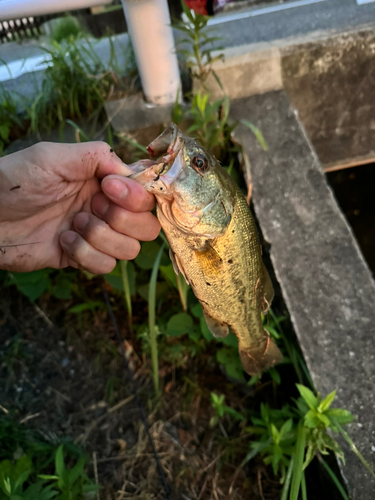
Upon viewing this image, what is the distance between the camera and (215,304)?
4.91 feet

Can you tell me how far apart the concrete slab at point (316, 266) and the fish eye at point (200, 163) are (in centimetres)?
108

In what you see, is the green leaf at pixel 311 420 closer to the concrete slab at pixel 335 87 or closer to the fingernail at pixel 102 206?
the fingernail at pixel 102 206

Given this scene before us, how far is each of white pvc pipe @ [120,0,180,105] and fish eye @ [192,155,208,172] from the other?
3.93 ft

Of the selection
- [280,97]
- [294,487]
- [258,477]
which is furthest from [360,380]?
[280,97]

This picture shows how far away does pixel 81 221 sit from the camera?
5.24ft

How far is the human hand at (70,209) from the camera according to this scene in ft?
4.52

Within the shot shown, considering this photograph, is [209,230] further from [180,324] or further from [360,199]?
[360,199]

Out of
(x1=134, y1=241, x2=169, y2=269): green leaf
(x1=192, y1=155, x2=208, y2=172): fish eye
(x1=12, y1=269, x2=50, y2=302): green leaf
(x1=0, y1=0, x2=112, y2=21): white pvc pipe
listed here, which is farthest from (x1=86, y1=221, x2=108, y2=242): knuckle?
(x1=0, y1=0, x2=112, y2=21): white pvc pipe

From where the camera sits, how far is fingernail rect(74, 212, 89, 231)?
1.58 m

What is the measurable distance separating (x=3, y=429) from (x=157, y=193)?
183cm

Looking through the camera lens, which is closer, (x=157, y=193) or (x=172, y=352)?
(x=157, y=193)

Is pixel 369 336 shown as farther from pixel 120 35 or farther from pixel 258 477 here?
pixel 120 35

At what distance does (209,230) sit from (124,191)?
1.26 feet

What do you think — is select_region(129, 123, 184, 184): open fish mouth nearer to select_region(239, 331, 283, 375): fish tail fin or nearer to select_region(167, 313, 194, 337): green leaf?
select_region(239, 331, 283, 375): fish tail fin
